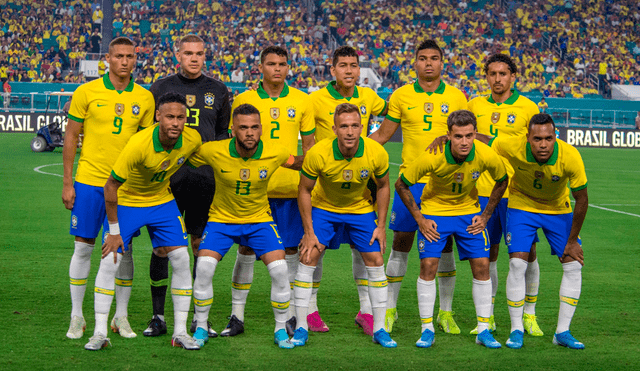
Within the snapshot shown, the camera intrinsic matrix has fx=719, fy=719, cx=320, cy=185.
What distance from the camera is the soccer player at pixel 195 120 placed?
6047 millimetres

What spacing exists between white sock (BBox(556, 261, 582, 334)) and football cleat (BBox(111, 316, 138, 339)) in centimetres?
341

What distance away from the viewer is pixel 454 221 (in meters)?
5.76

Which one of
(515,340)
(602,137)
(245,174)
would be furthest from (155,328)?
(602,137)

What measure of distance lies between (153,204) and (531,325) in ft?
10.8

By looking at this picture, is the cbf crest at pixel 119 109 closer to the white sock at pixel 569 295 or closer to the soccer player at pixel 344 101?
the soccer player at pixel 344 101

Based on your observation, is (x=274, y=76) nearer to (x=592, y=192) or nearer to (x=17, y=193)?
(x=17, y=193)

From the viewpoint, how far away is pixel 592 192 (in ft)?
53.1

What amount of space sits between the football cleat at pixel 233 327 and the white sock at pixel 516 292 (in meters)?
2.19

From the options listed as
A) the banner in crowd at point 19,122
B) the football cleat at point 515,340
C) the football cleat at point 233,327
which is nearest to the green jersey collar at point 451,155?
the football cleat at point 515,340

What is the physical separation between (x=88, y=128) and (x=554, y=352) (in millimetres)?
4059

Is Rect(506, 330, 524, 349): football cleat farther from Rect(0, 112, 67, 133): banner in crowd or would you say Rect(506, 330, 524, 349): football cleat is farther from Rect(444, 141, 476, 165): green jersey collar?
Rect(0, 112, 67, 133): banner in crowd

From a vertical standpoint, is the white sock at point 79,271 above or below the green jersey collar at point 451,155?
below

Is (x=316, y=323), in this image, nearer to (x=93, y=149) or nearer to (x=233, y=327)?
(x=233, y=327)

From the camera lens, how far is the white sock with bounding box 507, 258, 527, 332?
5785mm
